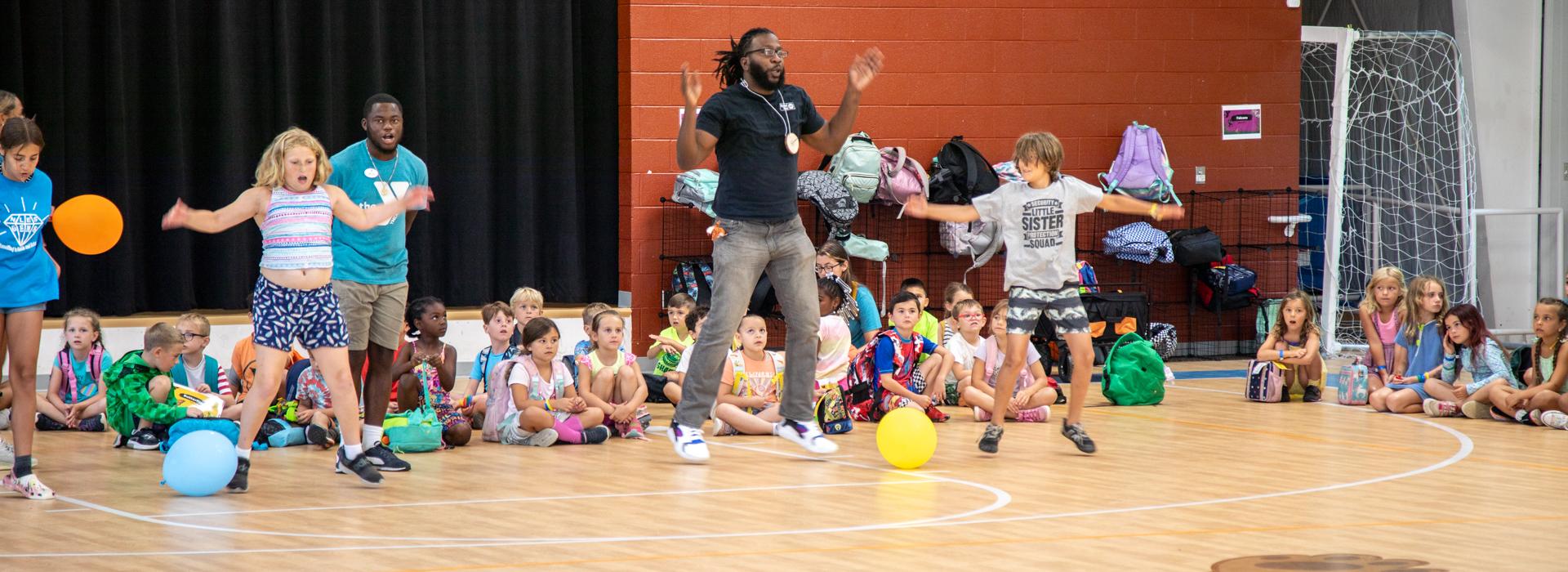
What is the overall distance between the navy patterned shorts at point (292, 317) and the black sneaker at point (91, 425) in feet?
8.63

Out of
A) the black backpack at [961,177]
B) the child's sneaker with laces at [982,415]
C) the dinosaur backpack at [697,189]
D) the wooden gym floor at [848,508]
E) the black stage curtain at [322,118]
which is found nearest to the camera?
the wooden gym floor at [848,508]

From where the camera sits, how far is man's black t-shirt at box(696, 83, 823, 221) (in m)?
5.91

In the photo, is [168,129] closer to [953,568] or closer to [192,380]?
[192,380]

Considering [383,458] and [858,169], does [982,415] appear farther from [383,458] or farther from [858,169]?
[383,458]

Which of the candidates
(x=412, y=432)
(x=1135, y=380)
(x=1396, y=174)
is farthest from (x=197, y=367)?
(x=1396, y=174)

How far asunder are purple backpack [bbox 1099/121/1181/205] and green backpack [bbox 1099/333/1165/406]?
2773 millimetres

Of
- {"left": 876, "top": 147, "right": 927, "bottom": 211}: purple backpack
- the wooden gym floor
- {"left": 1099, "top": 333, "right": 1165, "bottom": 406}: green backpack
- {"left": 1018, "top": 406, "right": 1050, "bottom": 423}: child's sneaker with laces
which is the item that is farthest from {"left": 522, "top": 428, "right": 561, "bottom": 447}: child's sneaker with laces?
{"left": 876, "top": 147, "right": 927, "bottom": 211}: purple backpack

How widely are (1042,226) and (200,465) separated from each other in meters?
3.40

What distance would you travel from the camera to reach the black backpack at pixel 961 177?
10852mm

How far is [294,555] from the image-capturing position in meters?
4.23

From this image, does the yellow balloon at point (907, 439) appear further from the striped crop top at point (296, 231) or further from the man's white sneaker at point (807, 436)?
the striped crop top at point (296, 231)

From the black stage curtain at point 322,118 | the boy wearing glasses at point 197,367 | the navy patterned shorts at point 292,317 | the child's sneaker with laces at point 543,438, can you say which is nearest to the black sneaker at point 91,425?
the boy wearing glasses at point 197,367

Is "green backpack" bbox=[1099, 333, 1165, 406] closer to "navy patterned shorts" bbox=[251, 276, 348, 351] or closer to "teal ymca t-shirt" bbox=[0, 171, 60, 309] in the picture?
"navy patterned shorts" bbox=[251, 276, 348, 351]

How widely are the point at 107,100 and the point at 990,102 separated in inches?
236
